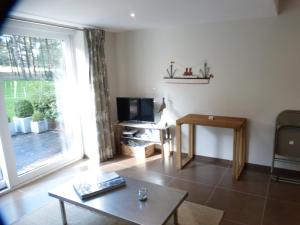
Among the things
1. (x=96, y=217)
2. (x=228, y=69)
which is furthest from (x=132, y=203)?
(x=228, y=69)

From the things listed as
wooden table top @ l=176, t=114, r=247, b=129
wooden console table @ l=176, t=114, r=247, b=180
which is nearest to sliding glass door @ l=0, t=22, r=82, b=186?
wooden console table @ l=176, t=114, r=247, b=180

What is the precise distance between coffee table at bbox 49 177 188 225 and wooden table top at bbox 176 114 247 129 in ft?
4.07

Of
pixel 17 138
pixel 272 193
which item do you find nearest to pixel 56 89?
pixel 17 138

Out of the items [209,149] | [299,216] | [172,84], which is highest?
[172,84]

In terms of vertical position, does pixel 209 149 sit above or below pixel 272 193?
above

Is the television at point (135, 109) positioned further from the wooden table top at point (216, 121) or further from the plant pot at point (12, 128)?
the plant pot at point (12, 128)

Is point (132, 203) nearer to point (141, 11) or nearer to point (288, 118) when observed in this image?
point (141, 11)

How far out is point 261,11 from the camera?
105 inches

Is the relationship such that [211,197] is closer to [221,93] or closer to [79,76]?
[221,93]

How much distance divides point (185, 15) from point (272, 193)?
2313mm

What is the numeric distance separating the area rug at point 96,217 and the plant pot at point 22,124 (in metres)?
1.14

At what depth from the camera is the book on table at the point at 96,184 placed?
2082 millimetres

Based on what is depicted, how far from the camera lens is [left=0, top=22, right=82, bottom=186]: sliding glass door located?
115 inches

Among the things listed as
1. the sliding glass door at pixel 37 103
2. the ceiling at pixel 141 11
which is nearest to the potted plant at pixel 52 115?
the sliding glass door at pixel 37 103
